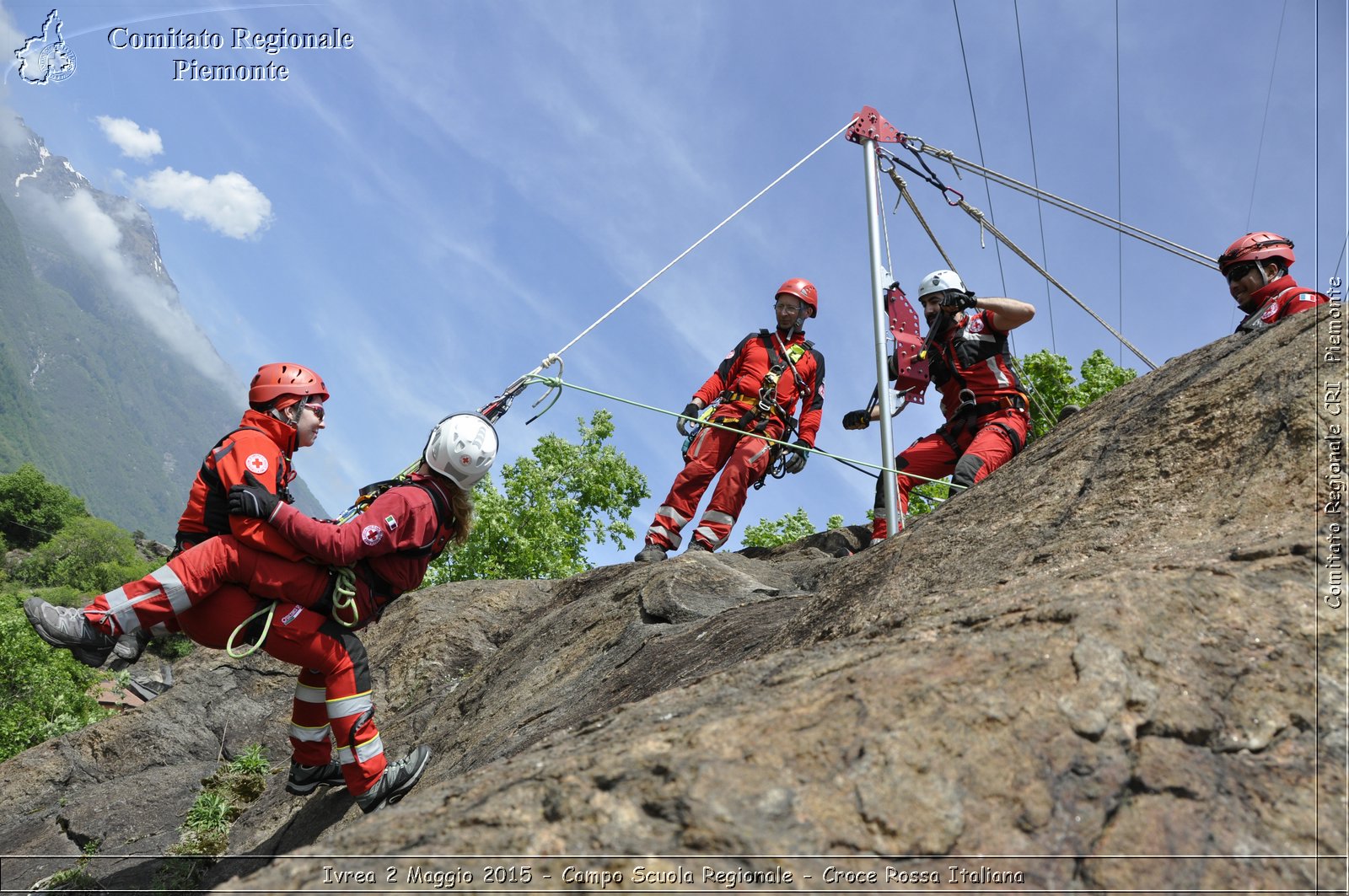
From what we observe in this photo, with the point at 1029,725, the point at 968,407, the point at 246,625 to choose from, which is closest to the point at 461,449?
the point at 246,625

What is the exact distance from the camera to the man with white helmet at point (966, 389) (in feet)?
27.4

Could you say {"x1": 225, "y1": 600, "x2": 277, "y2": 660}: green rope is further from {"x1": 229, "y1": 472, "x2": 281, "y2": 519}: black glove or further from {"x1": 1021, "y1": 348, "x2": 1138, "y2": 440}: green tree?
{"x1": 1021, "y1": 348, "x2": 1138, "y2": 440}: green tree

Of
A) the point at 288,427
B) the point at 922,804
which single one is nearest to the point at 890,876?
the point at 922,804

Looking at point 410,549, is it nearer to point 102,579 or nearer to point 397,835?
point 397,835

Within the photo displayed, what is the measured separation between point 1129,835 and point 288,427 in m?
4.74

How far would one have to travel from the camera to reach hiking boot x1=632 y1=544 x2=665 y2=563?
8828 mm

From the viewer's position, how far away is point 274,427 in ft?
18.3

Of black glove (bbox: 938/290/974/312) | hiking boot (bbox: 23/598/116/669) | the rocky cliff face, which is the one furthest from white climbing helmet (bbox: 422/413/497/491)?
black glove (bbox: 938/290/974/312)

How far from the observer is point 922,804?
7.75ft

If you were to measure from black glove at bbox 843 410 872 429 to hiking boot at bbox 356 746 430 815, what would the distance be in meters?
5.52

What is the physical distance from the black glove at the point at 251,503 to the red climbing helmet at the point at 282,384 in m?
0.69

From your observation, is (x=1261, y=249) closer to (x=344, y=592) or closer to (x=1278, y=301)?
(x=1278, y=301)

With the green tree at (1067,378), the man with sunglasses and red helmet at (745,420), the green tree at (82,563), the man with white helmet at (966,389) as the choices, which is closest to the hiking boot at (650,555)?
the man with sunglasses and red helmet at (745,420)

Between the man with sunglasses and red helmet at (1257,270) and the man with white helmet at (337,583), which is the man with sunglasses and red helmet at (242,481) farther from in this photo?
the man with sunglasses and red helmet at (1257,270)
